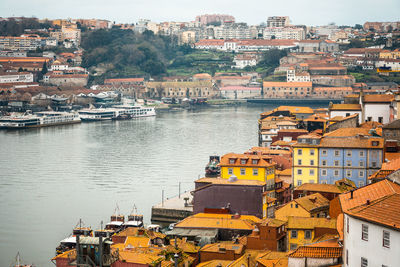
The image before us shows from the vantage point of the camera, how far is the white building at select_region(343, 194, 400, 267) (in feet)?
20.2

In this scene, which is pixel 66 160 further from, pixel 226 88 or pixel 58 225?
pixel 226 88

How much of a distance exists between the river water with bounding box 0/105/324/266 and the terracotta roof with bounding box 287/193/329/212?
483 cm

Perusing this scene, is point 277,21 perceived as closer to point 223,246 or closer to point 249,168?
point 249,168

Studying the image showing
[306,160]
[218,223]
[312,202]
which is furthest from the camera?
[306,160]

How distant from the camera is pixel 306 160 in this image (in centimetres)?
1741

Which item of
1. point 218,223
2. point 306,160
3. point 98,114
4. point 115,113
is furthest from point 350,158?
point 115,113

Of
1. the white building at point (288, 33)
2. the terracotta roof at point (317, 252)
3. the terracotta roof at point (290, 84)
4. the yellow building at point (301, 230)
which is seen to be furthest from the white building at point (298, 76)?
the terracotta roof at point (317, 252)

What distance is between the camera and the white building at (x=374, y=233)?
615cm

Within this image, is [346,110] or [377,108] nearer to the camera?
[377,108]

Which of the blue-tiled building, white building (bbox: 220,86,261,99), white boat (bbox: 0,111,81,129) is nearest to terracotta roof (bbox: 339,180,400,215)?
the blue-tiled building

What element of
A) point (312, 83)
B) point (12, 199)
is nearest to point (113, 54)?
point (312, 83)

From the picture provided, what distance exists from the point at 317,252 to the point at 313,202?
20.0 feet

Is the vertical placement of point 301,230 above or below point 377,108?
below

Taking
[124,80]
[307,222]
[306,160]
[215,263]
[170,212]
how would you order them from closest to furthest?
1. [215,263]
2. [307,222]
3. [170,212]
4. [306,160]
5. [124,80]
